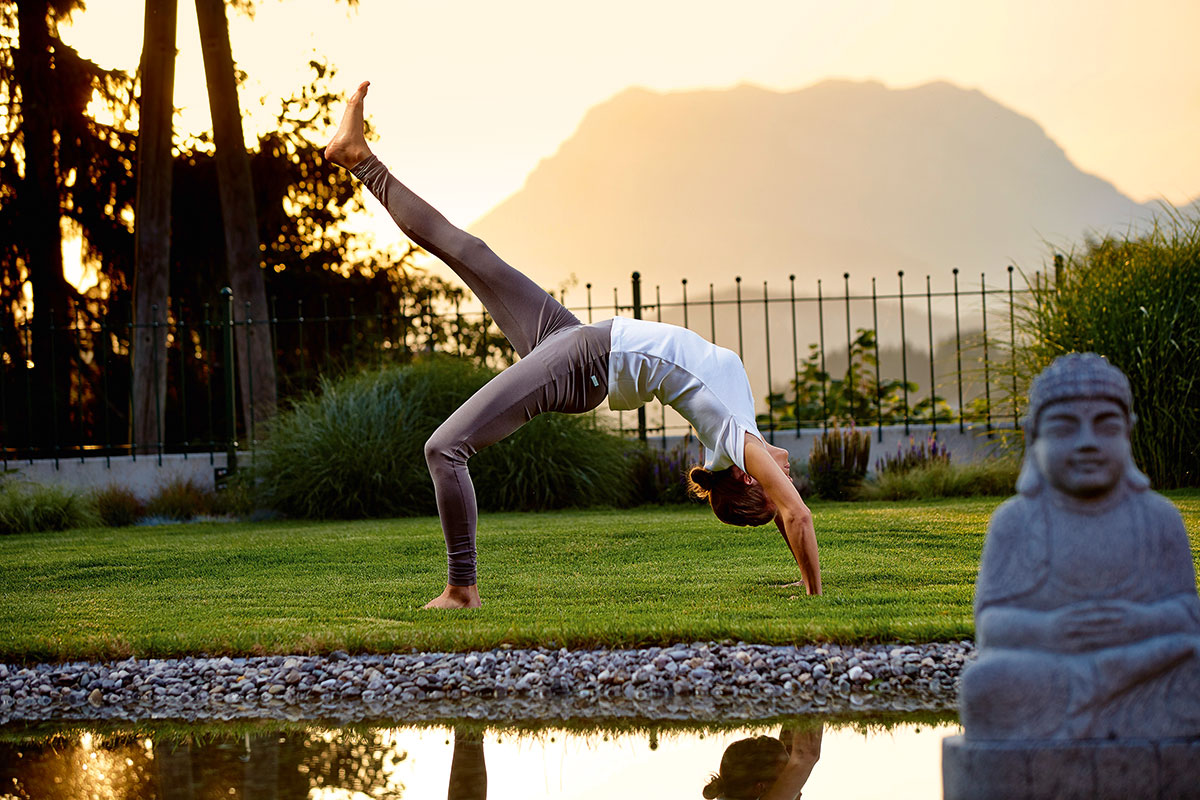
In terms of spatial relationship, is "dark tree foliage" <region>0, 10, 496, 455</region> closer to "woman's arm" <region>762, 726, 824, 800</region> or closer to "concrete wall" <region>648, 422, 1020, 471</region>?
"concrete wall" <region>648, 422, 1020, 471</region>

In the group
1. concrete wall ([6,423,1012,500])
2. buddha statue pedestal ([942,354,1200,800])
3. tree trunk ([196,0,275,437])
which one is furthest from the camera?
tree trunk ([196,0,275,437])

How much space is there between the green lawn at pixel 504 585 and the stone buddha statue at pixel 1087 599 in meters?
1.60

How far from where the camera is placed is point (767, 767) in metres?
3.00

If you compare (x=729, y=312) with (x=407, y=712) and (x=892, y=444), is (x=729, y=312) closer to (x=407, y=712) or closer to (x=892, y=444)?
(x=892, y=444)

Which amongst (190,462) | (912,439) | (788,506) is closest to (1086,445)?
(788,506)

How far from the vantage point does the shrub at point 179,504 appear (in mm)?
10633

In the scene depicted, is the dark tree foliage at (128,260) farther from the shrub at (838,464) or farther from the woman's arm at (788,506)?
the woman's arm at (788,506)

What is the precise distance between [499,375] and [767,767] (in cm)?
220

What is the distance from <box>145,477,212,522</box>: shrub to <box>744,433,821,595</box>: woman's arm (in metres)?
7.46

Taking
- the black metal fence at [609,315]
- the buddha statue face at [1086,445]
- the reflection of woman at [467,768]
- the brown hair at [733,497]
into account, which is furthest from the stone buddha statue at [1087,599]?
the black metal fence at [609,315]


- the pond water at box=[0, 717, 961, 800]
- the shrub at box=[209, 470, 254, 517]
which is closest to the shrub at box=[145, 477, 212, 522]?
the shrub at box=[209, 470, 254, 517]

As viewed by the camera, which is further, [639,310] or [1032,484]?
[639,310]

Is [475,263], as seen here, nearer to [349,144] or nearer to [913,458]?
[349,144]

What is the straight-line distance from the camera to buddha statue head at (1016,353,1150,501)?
86.4 inches
